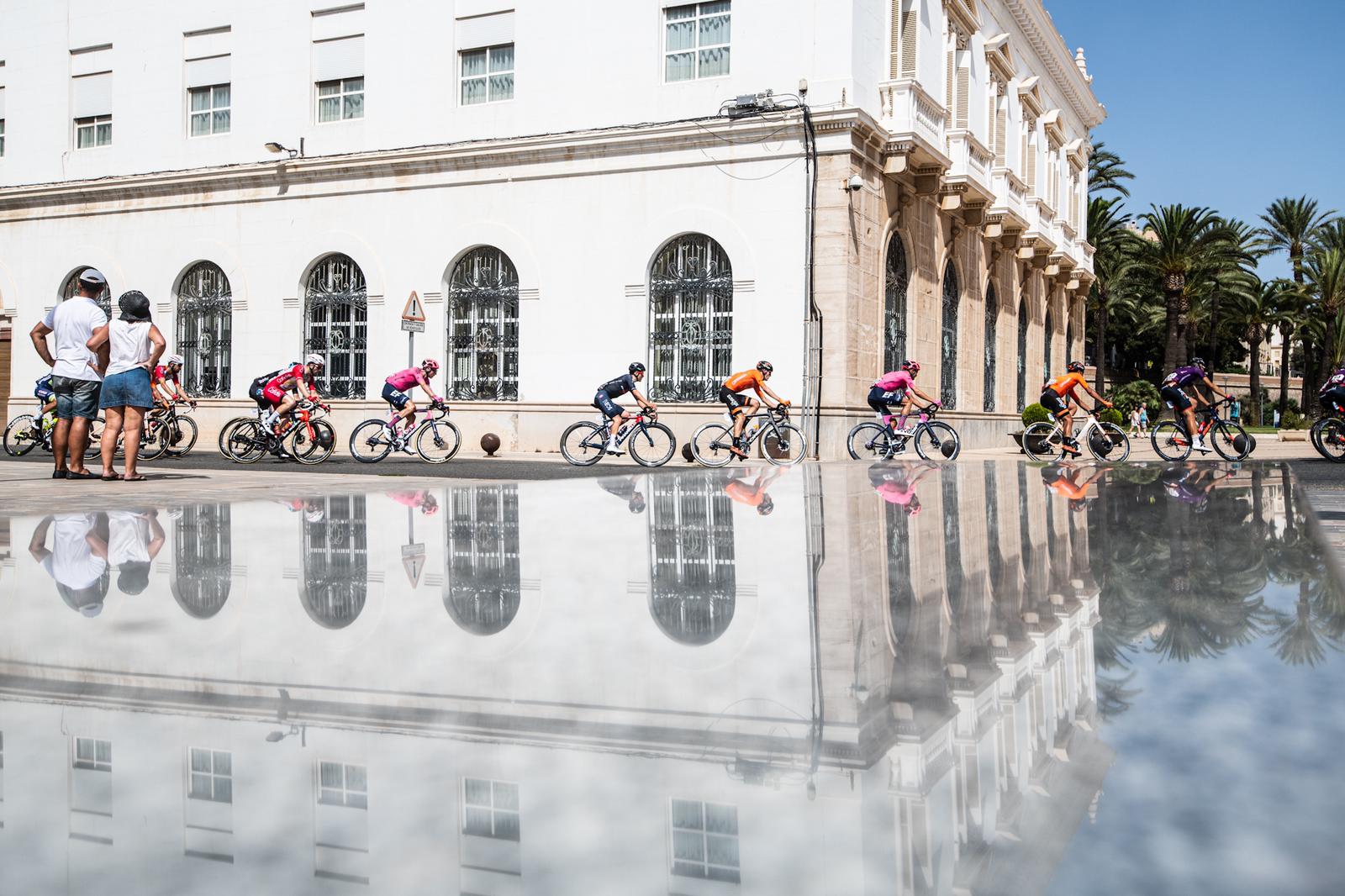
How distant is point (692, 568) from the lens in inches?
152

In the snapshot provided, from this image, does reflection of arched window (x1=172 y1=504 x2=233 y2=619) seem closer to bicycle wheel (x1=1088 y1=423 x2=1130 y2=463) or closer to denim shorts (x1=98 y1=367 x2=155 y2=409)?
denim shorts (x1=98 y1=367 x2=155 y2=409)

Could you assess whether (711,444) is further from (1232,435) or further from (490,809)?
(490,809)

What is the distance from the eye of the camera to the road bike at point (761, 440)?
59.6ft

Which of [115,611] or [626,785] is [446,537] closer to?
[115,611]

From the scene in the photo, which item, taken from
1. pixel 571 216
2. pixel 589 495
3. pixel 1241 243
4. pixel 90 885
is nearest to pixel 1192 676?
pixel 90 885

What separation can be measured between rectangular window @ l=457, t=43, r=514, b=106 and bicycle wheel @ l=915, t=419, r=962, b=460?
1023cm

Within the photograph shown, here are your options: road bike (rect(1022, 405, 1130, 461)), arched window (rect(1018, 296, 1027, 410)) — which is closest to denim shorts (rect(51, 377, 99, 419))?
road bike (rect(1022, 405, 1130, 461))

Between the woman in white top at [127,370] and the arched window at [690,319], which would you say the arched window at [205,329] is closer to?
the arched window at [690,319]

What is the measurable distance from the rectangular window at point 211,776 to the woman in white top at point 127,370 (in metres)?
9.64

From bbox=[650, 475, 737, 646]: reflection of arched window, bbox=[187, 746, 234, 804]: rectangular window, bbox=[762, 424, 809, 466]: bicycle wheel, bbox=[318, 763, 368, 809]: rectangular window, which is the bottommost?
bbox=[650, 475, 737, 646]: reflection of arched window

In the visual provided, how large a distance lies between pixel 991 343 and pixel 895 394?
12.2 m

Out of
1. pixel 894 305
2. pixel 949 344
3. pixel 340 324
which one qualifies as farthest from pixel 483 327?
pixel 949 344

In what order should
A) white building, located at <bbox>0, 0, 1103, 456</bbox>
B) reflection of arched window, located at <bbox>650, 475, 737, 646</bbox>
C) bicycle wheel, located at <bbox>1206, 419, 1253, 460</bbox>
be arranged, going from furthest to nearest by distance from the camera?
white building, located at <bbox>0, 0, 1103, 456</bbox> → bicycle wheel, located at <bbox>1206, 419, 1253, 460</bbox> → reflection of arched window, located at <bbox>650, 475, 737, 646</bbox>

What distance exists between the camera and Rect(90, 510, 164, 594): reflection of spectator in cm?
361
